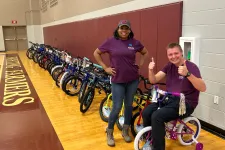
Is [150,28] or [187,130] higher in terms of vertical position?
[150,28]

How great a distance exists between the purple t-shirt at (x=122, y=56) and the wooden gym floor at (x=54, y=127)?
91cm

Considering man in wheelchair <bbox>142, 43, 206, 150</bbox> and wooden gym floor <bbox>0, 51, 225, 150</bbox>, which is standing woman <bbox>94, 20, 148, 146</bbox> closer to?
man in wheelchair <bbox>142, 43, 206, 150</bbox>

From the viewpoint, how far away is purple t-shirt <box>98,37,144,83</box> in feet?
8.59

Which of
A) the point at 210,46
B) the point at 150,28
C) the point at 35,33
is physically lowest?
the point at 210,46

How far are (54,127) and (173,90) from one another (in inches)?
77.9

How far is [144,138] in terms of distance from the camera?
261 cm

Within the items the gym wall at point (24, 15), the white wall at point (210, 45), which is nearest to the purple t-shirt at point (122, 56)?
the white wall at point (210, 45)

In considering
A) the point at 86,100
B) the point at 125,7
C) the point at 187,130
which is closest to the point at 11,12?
the point at 125,7

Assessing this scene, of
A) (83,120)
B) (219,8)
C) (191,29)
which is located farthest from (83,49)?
(219,8)

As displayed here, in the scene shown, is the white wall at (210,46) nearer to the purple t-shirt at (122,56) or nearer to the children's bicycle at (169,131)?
the children's bicycle at (169,131)

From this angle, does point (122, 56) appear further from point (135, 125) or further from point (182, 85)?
point (135, 125)

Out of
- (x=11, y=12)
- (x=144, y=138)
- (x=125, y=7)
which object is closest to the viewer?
(x=144, y=138)

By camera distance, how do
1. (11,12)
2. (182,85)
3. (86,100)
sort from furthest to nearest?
(11,12)
(86,100)
(182,85)

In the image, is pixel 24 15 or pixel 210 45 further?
pixel 24 15
